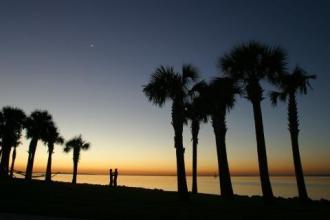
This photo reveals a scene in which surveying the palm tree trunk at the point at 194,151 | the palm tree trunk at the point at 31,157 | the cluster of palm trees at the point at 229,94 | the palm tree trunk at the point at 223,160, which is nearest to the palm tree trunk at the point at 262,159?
the cluster of palm trees at the point at 229,94

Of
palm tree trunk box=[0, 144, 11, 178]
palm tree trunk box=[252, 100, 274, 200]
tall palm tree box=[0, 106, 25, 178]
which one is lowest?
palm tree trunk box=[252, 100, 274, 200]

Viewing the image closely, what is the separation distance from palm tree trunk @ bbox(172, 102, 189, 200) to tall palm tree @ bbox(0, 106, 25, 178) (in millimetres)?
33697

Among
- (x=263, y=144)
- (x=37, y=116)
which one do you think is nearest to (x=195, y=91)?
(x=263, y=144)

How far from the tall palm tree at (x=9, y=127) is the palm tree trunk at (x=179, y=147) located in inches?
1327

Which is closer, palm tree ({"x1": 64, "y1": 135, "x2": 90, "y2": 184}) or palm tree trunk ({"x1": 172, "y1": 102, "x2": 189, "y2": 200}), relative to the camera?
palm tree trunk ({"x1": 172, "y1": 102, "x2": 189, "y2": 200})

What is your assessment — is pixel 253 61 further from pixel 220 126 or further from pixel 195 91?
pixel 220 126

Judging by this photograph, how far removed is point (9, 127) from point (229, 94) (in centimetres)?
3809

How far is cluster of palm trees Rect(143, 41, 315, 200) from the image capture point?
800 inches

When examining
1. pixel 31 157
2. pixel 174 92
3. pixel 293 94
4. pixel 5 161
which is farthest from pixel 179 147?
pixel 31 157

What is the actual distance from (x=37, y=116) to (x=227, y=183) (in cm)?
3553

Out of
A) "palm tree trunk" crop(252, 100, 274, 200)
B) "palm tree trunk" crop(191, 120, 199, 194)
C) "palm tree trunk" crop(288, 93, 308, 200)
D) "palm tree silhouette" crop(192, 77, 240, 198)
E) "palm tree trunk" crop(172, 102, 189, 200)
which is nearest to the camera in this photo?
"palm tree trunk" crop(252, 100, 274, 200)

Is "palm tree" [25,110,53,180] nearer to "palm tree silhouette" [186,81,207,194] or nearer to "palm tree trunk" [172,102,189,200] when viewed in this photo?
"palm tree silhouette" [186,81,207,194]

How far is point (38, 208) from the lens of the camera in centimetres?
1393

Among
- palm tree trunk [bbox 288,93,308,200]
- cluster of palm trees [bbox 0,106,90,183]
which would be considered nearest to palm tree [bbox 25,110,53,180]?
cluster of palm trees [bbox 0,106,90,183]
